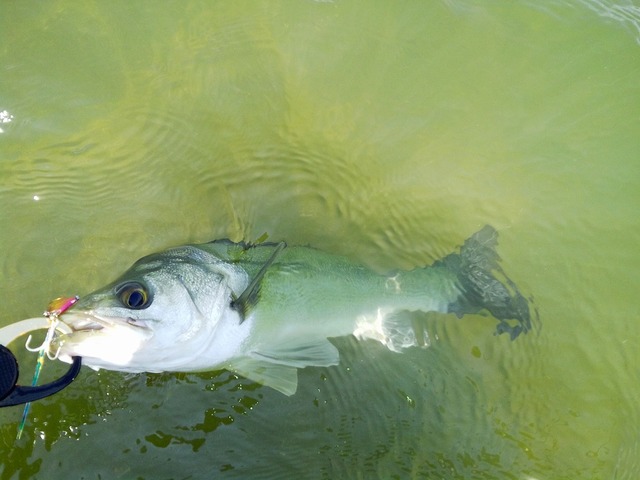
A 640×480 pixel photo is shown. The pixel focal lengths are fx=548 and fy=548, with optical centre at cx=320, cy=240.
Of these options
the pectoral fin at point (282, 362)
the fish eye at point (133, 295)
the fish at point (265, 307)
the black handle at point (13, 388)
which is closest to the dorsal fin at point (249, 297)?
the fish at point (265, 307)

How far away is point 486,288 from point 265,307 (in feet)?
5.29

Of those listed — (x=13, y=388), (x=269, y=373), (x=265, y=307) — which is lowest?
(x=269, y=373)

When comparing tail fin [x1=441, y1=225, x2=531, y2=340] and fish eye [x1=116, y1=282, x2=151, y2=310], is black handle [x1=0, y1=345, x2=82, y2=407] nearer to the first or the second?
fish eye [x1=116, y1=282, x2=151, y2=310]

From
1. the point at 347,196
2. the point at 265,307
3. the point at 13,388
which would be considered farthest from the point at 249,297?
the point at 347,196

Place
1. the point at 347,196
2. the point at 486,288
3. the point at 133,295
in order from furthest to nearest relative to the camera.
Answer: the point at 347,196
the point at 486,288
the point at 133,295

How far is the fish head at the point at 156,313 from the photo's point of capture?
2604 mm

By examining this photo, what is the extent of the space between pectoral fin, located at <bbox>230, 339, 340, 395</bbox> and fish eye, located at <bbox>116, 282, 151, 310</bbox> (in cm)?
70

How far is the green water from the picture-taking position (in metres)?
3.43

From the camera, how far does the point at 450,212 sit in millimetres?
4359

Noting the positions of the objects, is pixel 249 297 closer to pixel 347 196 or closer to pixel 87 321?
→ pixel 87 321

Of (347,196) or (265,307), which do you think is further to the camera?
(347,196)

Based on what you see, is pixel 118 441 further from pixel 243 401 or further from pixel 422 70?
pixel 422 70

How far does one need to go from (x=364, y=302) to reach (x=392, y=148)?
1531mm

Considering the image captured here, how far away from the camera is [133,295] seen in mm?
2832
